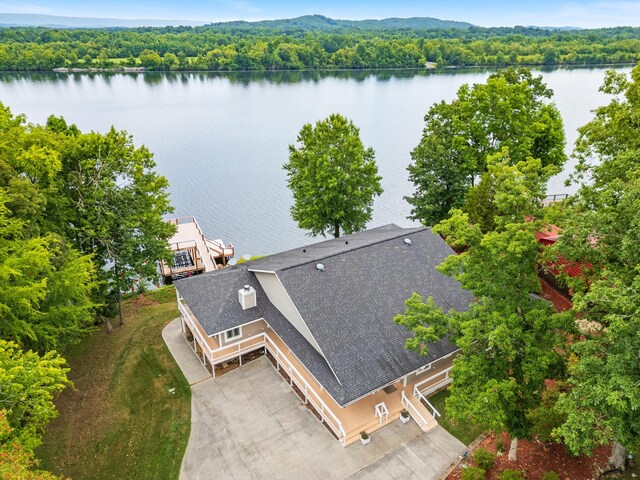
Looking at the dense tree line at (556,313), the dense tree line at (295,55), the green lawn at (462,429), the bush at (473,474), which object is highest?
the dense tree line at (295,55)

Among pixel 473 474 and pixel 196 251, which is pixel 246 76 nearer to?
pixel 196 251

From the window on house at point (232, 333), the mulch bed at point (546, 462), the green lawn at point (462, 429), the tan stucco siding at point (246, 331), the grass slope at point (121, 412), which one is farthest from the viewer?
the window on house at point (232, 333)

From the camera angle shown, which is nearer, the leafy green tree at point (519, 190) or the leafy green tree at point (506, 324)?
the leafy green tree at point (506, 324)

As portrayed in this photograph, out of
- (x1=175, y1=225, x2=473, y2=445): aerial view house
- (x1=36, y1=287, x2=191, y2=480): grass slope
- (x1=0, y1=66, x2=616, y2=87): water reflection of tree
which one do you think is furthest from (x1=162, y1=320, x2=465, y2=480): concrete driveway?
(x1=0, y1=66, x2=616, y2=87): water reflection of tree

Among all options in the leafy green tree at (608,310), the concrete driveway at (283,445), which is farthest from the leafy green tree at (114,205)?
the leafy green tree at (608,310)

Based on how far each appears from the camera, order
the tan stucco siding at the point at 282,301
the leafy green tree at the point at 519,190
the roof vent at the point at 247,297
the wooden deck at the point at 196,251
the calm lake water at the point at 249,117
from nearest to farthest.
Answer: the leafy green tree at the point at 519,190 → the tan stucco siding at the point at 282,301 → the roof vent at the point at 247,297 → the wooden deck at the point at 196,251 → the calm lake water at the point at 249,117

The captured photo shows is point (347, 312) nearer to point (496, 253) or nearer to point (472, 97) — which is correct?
point (496, 253)

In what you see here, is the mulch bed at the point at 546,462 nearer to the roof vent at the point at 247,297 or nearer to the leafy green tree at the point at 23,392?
the roof vent at the point at 247,297

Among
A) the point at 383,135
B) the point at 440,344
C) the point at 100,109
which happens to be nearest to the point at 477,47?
the point at 383,135
